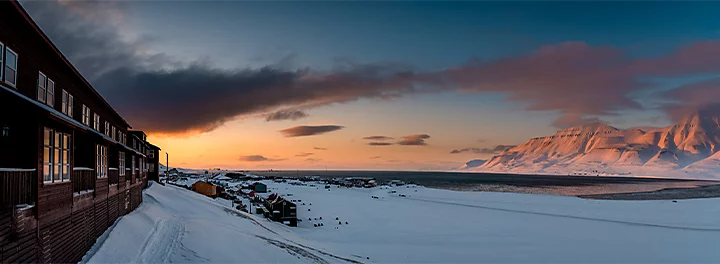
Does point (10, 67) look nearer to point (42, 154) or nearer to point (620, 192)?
point (42, 154)

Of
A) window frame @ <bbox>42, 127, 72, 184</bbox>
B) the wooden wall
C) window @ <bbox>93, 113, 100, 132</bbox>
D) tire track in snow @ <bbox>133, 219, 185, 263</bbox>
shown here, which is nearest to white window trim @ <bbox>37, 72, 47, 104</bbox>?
window frame @ <bbox>42, 127, 72, 184</bbox>

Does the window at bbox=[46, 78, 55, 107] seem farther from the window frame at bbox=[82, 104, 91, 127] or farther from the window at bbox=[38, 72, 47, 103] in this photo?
the window frame at bbox=[82, 104, 91, 127]

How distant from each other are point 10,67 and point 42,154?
7.90 feet

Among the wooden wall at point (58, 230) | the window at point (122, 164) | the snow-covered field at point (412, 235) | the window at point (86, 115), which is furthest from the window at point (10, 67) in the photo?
the window at point (122, 164)

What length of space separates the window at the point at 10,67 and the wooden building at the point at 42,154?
3cm

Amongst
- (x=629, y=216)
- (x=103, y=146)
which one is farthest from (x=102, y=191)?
(x=629, y=216)

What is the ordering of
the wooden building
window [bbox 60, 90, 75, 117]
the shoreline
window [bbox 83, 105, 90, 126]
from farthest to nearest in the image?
the shoreline → window [bbox 83, 105, 90, 126] → window [bbox 60, 90, 75, 117] → the wooden building

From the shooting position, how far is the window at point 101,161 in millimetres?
19344

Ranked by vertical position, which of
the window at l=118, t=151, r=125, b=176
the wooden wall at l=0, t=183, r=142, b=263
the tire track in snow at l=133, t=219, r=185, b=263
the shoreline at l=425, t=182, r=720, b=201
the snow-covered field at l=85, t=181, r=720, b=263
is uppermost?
the window at l=118, t=151, r=125, b=176

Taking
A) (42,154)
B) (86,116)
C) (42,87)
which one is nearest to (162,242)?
(86,116)

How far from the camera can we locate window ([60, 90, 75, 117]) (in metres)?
16.4

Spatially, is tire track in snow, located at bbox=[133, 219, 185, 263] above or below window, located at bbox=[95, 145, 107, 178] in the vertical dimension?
below

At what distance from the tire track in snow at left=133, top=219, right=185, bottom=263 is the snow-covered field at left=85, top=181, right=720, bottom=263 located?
0.15 feet

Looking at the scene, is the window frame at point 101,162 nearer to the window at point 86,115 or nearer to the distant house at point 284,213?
the window at point 86,115
